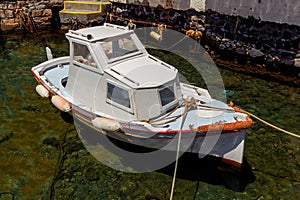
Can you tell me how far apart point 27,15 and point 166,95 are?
13171mm

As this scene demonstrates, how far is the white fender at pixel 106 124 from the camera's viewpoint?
7316 millimetres

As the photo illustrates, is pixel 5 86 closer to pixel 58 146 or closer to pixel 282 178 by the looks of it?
pixel 58 146

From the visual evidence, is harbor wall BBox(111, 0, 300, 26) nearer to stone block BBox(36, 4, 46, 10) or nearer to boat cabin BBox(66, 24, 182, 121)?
boat cabin BBox(66, 24, 182, 121)

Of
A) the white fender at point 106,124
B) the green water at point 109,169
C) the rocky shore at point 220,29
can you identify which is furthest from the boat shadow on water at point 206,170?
the rocky shore at point 220,29

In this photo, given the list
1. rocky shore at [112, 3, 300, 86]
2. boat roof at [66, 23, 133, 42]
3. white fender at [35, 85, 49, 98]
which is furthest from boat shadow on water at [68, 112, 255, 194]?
rocky shore at [112, 3, 300, 86]

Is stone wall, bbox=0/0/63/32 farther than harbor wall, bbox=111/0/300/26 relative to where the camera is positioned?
Yes

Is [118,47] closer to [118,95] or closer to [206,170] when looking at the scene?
[118,95]

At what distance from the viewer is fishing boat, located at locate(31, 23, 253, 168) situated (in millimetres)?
7090

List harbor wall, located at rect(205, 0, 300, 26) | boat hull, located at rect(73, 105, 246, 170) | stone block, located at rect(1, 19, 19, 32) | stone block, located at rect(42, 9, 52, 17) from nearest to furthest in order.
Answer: boat hull, located at rect(73, 105, 246, 170)
harbor wall, located at rect(205, 0, 300, 26)
stone block, located at rect(1, 19, 19, 32)
stone block, located at rect(42, 9, 52, 17)

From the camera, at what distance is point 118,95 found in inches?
297

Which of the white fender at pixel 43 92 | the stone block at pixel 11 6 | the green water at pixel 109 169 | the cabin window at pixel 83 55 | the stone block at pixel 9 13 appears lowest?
the green water at pixel 109 169

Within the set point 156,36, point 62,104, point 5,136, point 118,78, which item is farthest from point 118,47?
point 156,36

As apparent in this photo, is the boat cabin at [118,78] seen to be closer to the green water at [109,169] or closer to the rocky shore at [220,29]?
the green water at [109,169]

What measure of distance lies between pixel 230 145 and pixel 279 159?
2.04m
